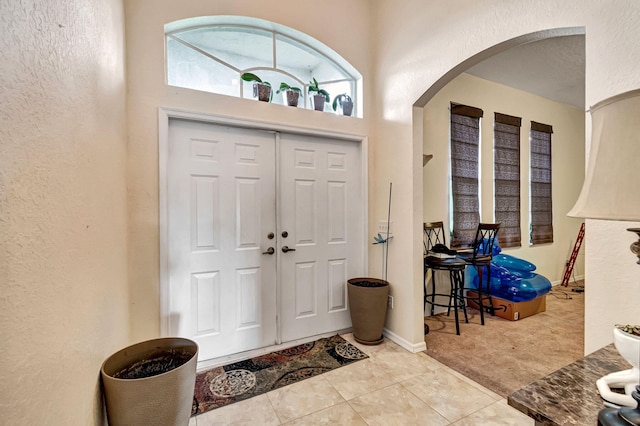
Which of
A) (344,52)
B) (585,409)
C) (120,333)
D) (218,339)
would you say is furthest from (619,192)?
(344,52)

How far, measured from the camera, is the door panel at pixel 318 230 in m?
2.60

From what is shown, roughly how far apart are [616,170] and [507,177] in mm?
3996

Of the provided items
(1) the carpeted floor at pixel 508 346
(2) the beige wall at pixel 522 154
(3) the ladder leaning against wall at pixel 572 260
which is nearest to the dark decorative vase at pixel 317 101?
(2) the beige wall at pixel 522 154

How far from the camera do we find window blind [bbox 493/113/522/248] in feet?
13.0

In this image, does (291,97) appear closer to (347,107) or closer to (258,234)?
(347,107)

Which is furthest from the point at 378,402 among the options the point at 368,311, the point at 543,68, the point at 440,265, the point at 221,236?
the point at 543,68

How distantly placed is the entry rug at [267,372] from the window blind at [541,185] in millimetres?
3793

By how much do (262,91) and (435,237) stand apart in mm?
2566

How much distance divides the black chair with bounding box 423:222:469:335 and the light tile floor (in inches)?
36.2

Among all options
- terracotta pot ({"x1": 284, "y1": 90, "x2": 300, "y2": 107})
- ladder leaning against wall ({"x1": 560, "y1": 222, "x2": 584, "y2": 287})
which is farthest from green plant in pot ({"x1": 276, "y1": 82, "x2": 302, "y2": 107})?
ladder leaning against wall ({"x1": 560, "y1": 222, "x2": 584, "y2": 287})

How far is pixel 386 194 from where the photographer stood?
2.78 meters

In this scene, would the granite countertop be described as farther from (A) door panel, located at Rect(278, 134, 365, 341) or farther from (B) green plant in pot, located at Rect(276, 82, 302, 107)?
(B) green plant in pot, located at Rect(276, 82, 302, 107)

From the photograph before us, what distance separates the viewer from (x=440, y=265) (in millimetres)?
2791

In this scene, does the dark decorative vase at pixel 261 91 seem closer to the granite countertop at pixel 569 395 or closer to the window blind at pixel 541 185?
the granite countertop at pixel 569 395
